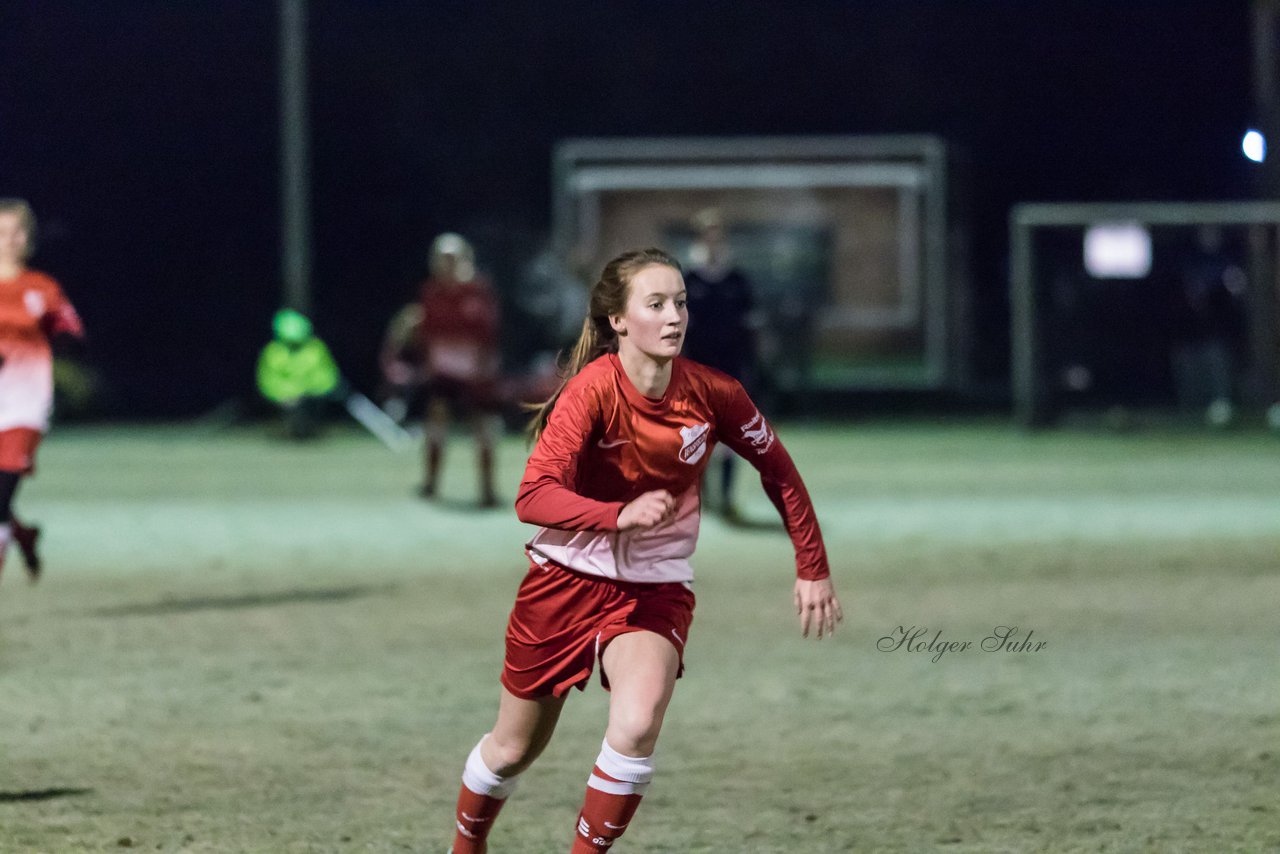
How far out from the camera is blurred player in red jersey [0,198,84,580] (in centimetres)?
923

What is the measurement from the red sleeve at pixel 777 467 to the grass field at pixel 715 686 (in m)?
1.07

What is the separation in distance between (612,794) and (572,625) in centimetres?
42

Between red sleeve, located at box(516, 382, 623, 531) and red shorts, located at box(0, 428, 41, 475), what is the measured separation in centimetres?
507

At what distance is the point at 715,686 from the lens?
838 centimetres

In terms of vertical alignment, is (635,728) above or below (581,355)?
below

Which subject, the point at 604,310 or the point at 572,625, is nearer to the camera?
the point at 572,625

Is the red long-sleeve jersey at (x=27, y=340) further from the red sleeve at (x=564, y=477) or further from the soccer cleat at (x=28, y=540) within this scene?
the red sleeve at (x=564, y=477)

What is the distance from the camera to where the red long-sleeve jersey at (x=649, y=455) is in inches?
194

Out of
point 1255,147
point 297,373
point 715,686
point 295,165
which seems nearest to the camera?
point 1255,147

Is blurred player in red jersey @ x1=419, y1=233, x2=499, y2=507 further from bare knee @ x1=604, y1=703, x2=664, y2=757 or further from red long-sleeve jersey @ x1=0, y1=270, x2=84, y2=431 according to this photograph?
bare knee @ x1=604, y1=703, x2=664, y2=757

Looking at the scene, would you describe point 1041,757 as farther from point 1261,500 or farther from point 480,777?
point 1261,500

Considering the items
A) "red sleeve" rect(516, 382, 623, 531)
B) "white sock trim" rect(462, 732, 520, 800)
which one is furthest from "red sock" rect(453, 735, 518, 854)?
"red sleeve" rect(516, 382, 623, 531)

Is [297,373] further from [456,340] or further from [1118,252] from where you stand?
[1118,252]

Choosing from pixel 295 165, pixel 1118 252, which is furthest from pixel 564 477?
pixel 1118 252
